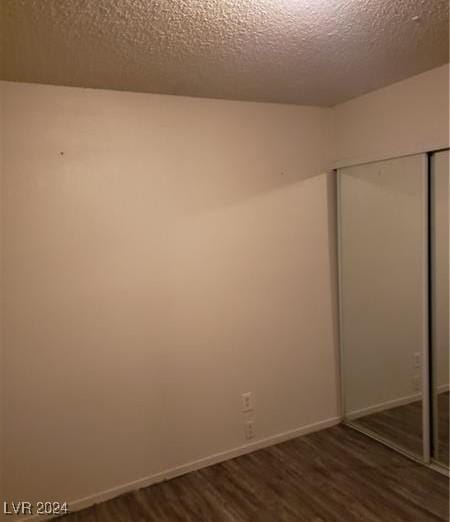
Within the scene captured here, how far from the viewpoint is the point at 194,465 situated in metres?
2.88

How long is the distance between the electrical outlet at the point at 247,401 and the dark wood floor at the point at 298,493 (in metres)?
0.31

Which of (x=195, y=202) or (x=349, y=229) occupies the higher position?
(x=195, y=202)

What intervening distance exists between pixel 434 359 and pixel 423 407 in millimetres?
321

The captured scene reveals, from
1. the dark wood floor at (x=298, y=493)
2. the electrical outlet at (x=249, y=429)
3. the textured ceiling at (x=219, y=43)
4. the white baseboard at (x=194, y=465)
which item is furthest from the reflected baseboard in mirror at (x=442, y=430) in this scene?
the textured ceiling at (x=219, y=43)

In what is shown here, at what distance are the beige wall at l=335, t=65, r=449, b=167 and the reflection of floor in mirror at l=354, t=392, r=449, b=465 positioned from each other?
61.0 inches

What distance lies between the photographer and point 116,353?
2639 millimetres

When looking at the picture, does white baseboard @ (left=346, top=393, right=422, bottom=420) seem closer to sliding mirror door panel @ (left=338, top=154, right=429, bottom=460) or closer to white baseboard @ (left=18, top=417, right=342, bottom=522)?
sliding mirror door panel @ (left=338, top=154, right=429, bottom=460)

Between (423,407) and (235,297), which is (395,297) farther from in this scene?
(235,297)

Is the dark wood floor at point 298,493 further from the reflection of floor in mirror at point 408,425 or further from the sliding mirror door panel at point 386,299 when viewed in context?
the sliding mirror door panel at point 386,299

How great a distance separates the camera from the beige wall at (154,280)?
7.87 feet

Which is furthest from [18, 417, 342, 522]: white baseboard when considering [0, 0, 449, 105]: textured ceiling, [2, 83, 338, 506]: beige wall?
[0, 0, 449, 105]: textured ceiling

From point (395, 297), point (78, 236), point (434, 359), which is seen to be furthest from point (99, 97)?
point (434, 359)

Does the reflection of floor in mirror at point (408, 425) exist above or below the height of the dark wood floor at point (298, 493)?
above

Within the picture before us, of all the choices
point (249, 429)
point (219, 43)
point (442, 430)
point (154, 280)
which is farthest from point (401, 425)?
point (219, 43)
